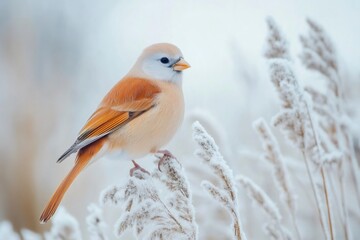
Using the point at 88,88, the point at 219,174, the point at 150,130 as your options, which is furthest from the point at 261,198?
the point at 88,88

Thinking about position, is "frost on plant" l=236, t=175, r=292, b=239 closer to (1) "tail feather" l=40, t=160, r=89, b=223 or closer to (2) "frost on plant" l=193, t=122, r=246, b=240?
(2) "frost on plant" l=193, t=122, r=246, b=240

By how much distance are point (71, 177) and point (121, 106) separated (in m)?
0.29

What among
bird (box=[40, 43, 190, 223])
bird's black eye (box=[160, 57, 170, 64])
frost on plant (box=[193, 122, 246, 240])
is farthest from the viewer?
bird's black eye (box=[160, 57, 170, 64])

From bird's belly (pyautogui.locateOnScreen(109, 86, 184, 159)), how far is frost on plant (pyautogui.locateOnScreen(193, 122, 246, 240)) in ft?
1.12

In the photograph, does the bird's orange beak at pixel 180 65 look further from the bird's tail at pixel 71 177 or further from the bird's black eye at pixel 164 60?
the bird's tail at pixel 71 177

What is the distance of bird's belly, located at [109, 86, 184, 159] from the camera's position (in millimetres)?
1365

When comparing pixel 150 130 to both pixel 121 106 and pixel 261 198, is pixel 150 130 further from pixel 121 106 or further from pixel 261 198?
pixel 261 198

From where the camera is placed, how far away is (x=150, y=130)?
1395 mm

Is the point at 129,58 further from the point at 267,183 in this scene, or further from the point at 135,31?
the point at 267,183

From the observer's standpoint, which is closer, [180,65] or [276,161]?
[276,161]

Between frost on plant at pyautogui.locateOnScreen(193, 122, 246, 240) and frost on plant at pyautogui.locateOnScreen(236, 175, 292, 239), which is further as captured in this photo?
frost on plant at pyautogui.locateOnScreen(236, 175, 292, 239)

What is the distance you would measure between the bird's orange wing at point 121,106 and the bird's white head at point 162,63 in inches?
1.3

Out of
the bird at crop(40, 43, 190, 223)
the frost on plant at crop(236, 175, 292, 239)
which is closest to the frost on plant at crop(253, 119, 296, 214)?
the frost on plant at crop(236, 175, 292, 239)

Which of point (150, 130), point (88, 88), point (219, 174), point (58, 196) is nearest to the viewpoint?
point (219, 174)
